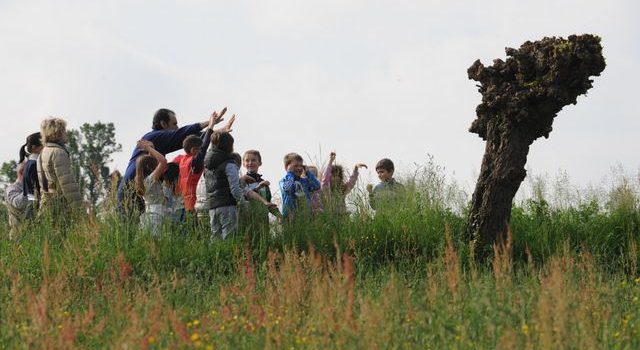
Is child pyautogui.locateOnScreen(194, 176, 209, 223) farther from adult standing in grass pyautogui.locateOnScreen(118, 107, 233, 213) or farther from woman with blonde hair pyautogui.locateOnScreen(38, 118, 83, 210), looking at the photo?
woman with blonde hair pyautogui.locateOnScreen(38, 118, 83, 210)

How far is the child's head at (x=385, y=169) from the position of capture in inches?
497

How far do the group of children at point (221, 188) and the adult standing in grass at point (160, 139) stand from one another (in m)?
0.12

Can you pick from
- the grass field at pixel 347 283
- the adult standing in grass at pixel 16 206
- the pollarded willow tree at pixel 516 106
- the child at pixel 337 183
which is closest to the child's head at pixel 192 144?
the grass field at pixel 347 283

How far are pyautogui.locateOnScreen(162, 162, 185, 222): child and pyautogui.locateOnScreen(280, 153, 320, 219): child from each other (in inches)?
47.4

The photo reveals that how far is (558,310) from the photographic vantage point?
15.9 feet

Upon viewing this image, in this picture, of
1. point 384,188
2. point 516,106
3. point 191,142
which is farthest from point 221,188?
point 516,106

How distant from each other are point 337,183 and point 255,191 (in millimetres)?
1095

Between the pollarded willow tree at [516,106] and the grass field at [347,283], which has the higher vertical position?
the pollarded willow tree at [516,106]

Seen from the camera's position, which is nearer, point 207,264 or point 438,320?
point 438,320

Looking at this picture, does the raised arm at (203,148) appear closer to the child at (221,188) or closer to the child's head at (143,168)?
the child at (221,188)

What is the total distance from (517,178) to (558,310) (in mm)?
6414

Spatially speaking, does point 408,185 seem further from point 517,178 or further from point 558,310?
point 558,310

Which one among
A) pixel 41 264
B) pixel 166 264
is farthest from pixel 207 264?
pixel 41 264

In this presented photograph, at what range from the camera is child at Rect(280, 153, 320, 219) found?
11.2m
